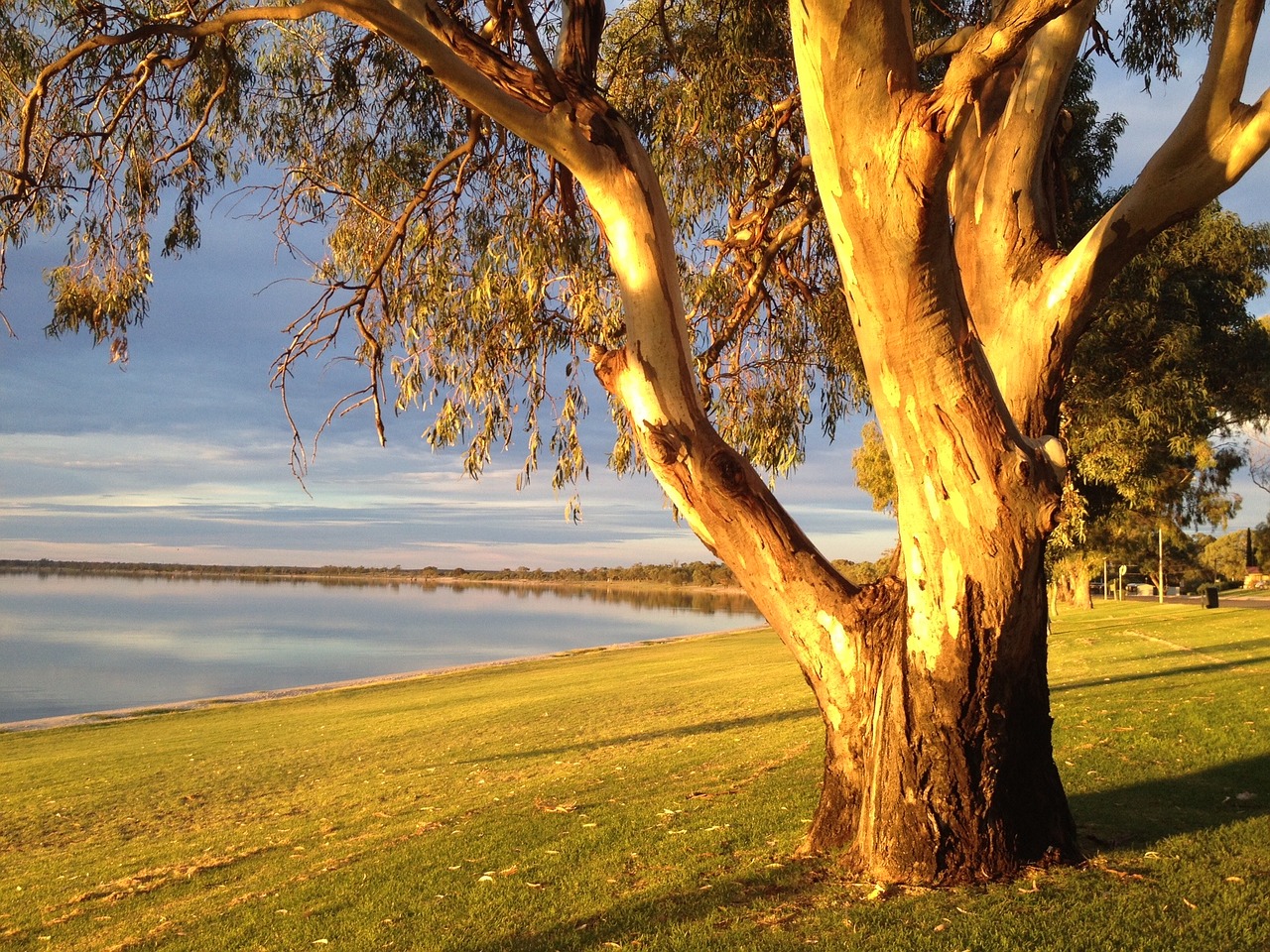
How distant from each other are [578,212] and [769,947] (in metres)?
5.24

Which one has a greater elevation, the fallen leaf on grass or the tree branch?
the tree branch

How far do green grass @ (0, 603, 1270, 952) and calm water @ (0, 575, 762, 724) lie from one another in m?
12.9

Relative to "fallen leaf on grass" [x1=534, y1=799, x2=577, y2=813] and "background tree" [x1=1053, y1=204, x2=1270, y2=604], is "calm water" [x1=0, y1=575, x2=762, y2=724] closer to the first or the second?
"fallen leaf on grass" [x1=534, y1=799, x2=577, y2=813]

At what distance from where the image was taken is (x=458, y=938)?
3.48m

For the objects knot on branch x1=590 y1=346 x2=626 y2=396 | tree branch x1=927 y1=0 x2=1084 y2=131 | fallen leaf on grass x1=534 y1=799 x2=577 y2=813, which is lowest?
fallen leaf on grass x1=534 y1=799 x2=577 y2=813

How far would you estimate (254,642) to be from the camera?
3906 cm

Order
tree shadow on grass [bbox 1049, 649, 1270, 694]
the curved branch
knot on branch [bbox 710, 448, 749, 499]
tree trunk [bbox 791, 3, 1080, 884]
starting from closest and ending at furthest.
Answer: tree trunk [bbox 791, 3, 1080, 884], the curved branch, knot on branch [bbox 710, 448, 749, 499], tree shadow on grass [bbox 1049, 649, 1270, 694]

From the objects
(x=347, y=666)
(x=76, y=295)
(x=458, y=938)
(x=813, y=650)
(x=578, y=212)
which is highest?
(x=578, y=212)

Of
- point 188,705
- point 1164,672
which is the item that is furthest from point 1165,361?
point 188,705

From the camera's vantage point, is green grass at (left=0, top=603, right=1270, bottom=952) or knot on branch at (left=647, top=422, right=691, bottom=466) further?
knot on branch at (left=647, top=422, right=691, bottom=466)

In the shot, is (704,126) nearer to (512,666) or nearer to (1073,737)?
(1073,737)

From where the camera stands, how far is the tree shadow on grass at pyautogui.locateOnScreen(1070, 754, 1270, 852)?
4.09 metres

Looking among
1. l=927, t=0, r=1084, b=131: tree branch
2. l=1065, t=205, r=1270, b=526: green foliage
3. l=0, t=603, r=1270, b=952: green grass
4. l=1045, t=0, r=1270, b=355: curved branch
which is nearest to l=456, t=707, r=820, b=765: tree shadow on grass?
l=0, t=603, r=1270, b=952: green grass

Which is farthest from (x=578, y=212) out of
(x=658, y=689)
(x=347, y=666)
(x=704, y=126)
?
(x=347, y=666)
